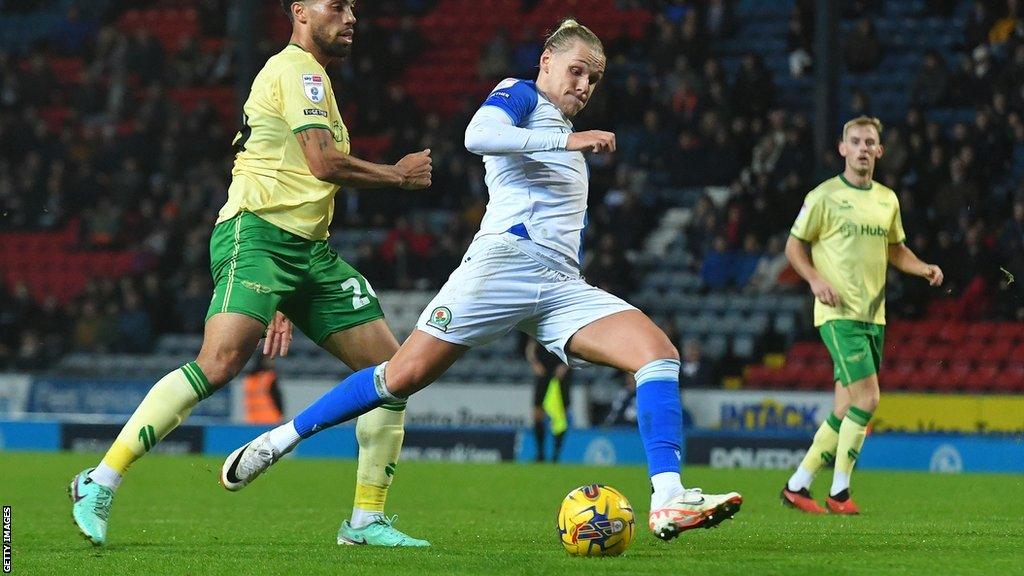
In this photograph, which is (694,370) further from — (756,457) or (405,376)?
(405,376)

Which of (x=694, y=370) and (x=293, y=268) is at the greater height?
(x=293, y=268)

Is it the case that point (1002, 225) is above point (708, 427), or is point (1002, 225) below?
above

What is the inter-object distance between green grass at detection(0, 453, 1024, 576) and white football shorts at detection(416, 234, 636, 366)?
0.91m

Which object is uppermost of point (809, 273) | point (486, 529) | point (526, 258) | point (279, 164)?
point (279, 164)

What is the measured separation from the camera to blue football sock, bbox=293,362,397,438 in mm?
6645

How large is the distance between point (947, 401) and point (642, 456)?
10.8 ft

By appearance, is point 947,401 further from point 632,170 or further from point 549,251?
point 549,251

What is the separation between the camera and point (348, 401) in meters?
6.68

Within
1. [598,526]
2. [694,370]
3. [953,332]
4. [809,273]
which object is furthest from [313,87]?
[953,332]

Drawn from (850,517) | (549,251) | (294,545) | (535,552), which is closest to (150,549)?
(294,545)

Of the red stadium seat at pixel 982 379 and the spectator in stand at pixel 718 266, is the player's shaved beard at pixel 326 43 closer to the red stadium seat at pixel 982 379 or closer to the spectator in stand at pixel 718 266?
the red stadium seat at pixel 982 379

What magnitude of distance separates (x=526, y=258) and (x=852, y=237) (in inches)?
161

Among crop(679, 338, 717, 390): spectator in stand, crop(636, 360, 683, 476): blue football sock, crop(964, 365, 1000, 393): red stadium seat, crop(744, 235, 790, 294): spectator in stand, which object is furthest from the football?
crop(744, 235, 790, 294): spectator in stand

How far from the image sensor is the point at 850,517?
30.3 feet
